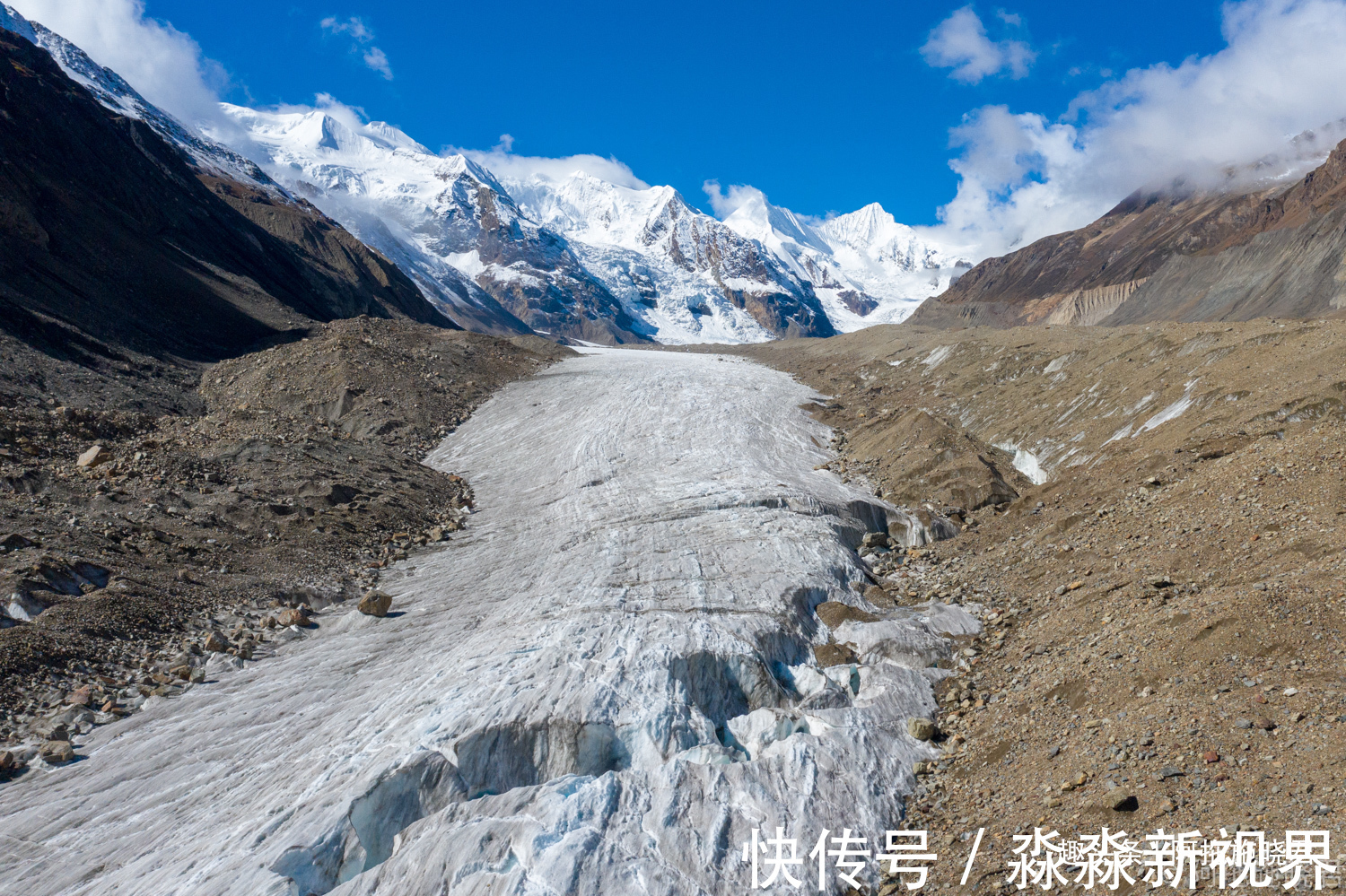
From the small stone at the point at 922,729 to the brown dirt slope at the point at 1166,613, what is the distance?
0.18 m

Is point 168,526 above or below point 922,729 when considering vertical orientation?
above

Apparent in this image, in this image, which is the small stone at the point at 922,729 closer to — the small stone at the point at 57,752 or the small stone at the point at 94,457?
the small stone at the point at 57,752

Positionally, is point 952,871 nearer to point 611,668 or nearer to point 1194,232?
point 611,668

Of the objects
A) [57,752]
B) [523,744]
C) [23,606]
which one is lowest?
[523,744]

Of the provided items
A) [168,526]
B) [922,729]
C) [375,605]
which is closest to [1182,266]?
[922,729]

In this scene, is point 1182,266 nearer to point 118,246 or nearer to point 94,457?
Answer: point 118,246

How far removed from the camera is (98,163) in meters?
49.7

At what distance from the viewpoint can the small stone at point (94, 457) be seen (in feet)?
53.4

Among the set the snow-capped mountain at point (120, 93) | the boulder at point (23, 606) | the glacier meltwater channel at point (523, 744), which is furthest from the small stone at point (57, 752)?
the snow-capped mountain at point (120, 93)

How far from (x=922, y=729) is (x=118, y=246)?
45307mm

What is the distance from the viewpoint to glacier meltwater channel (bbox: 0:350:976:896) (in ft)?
26.3

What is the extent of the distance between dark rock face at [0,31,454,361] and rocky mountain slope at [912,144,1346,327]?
9276cm

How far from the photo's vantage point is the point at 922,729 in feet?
33.7

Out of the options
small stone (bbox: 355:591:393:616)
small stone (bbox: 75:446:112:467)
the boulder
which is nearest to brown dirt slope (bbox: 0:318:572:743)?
the boulder
